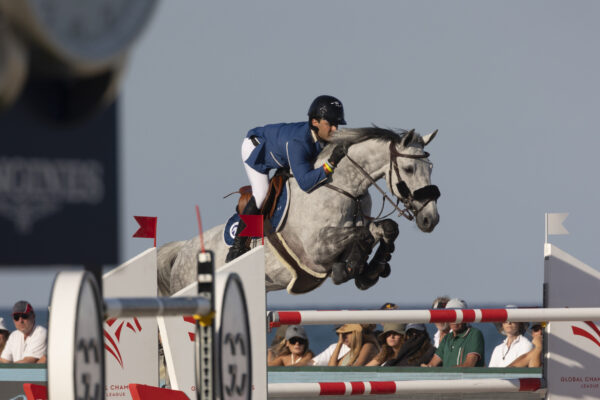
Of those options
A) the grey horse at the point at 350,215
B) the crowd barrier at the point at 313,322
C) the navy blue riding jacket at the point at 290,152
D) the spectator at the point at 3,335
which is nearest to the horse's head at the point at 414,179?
the grey horse at the point at 350,215

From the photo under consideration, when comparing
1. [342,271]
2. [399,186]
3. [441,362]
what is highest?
[399,186]

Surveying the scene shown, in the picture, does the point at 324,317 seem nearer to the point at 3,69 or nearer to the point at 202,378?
the point at 202,378

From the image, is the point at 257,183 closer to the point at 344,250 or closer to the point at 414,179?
the point at 344,250

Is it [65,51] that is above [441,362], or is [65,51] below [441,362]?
above

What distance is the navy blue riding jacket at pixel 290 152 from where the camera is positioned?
5.90 metres

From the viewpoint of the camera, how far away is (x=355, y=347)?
222 inches

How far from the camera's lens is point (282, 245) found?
6.22m

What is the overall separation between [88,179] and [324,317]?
259cm

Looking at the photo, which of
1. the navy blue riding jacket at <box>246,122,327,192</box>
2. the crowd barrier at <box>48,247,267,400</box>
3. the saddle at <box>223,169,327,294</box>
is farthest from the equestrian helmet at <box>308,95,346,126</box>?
the crowd barrier at <box>48,247,267,400</box>

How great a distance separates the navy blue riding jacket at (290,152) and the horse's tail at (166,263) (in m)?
1.35

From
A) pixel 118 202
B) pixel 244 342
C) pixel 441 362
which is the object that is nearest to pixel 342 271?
pixel 441 362

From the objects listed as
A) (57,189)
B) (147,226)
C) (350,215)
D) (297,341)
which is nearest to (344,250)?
(350,215)

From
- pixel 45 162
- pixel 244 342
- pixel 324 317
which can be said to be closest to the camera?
pixel 45 162

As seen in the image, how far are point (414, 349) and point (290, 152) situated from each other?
48.8 inches
